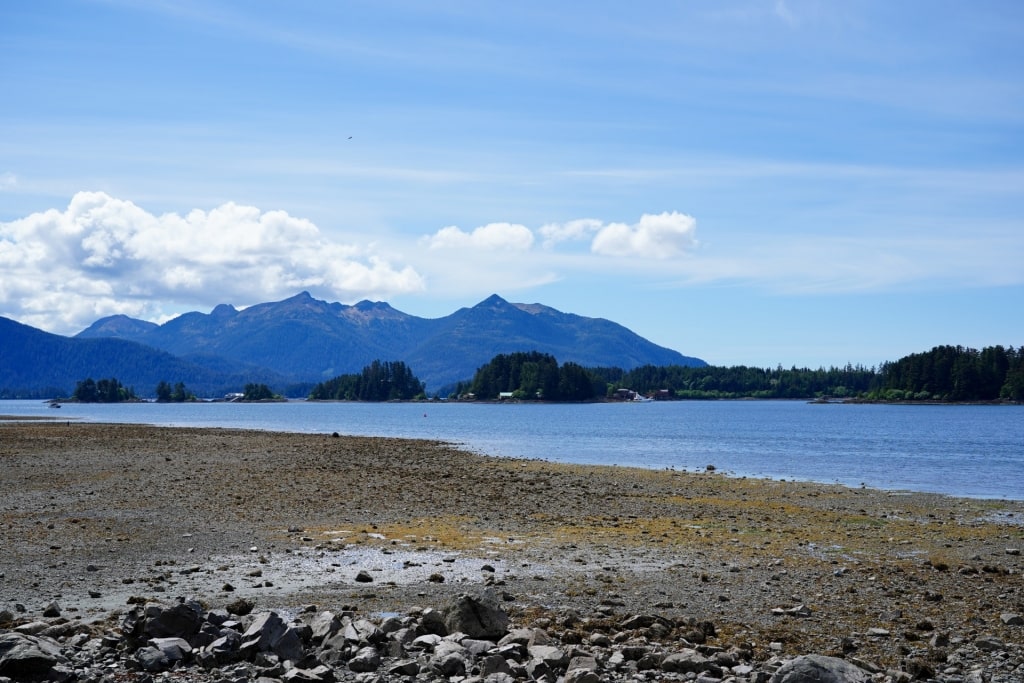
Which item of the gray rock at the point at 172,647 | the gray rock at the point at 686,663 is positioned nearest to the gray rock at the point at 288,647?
the gray rock at the point at 172,647

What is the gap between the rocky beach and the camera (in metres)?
12.8

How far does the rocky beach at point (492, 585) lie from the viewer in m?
12.8

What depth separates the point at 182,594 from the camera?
1700 centimetres

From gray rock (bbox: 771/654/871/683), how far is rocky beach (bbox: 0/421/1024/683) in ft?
0.11

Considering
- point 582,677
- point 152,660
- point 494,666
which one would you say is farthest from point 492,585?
point 152,660

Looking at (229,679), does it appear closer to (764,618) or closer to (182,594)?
(182,594)

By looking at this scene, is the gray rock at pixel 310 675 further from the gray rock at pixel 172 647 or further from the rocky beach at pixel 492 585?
the gray rock at pixel 172 647

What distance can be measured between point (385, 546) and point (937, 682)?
1350 centimetres

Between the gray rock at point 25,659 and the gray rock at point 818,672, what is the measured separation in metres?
9.43

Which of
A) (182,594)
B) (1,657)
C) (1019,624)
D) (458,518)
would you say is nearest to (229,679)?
(1,657)

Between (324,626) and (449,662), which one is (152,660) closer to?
(324,626)

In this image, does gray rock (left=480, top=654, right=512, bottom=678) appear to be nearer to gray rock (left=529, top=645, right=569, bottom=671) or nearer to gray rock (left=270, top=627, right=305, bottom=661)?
gray rock (left=529, top=645, right=569, bottom=671)

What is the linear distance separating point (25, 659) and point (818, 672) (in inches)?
402

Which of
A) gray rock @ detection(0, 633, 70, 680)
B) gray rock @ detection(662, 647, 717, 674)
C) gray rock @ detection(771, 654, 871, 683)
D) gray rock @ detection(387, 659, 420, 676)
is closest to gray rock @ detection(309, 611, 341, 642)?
gray rock @ detection(387, 659, 420, 676)
